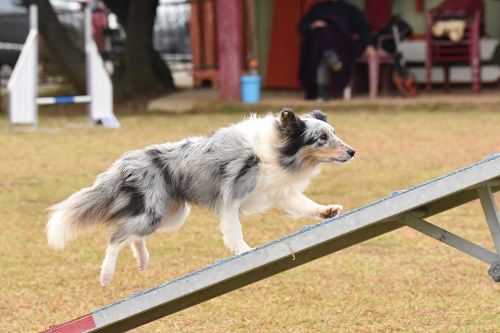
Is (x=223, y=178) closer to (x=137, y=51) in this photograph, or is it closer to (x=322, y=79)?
(x=322, y=79)

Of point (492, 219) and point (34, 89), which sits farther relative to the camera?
point (34, 89)

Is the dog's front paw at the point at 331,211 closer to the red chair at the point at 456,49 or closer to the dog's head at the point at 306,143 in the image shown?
the dog's head at the point at 306,143

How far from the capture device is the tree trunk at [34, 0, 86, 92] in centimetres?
1764

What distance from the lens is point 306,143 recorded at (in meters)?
4.74

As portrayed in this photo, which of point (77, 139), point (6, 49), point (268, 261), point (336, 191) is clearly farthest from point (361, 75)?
point (268, 261)

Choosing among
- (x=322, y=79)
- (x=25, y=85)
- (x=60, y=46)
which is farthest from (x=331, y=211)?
(x=60, y=46)

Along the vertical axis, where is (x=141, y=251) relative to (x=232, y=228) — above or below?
below

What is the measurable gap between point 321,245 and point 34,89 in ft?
34.5

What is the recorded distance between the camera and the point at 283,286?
6285 millimetres

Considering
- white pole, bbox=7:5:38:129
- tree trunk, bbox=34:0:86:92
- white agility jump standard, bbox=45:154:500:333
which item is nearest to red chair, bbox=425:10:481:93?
tree trunk, bbox=34:0:86:92

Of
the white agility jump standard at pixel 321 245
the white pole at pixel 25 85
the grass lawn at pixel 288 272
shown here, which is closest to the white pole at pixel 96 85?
the white pole at pixel 25 85

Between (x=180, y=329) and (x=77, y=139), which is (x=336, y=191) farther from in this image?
(x=77, y=139)

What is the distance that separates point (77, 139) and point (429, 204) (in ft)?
31.6

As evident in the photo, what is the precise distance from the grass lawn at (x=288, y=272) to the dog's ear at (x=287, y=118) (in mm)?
1206
